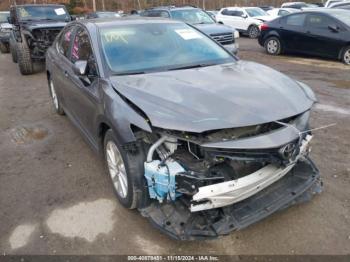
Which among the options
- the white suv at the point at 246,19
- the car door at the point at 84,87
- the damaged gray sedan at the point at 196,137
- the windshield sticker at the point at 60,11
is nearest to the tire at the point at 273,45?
the white suv at the point at 246,19

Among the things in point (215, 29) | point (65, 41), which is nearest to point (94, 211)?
point (65, 41)

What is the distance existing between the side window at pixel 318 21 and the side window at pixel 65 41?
822 cm

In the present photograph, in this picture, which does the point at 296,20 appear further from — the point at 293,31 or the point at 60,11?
the point at 60,11

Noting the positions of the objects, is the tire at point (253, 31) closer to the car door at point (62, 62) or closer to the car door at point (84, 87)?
the car door at point (62, 62)

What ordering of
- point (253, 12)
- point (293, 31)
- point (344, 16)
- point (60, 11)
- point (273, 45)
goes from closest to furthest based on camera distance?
point (344, 16)
point (293, 31)
point (60, 11)
point (273, 45)
point (253, 12)

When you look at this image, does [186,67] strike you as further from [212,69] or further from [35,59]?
[35,59]

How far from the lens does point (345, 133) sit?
483 centimetres

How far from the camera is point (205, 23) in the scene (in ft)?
35.5

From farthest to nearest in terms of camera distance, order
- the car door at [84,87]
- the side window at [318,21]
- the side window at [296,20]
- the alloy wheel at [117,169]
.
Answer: the side window at [296,20] < the side window at [318,21] < the car door at [84,87] < the alloy wheel at [117,169]

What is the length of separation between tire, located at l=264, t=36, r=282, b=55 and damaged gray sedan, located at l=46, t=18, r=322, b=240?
8862 mm

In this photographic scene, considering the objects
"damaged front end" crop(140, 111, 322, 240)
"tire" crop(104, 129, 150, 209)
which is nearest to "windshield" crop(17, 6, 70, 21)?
"tire" crop(104, 129, 150, 209)

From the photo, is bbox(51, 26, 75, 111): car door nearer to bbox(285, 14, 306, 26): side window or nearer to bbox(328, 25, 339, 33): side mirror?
bbox(328, 25, 339, 33): side mirror

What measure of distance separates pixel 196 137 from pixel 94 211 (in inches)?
56.2

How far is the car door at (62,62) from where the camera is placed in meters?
4.61
